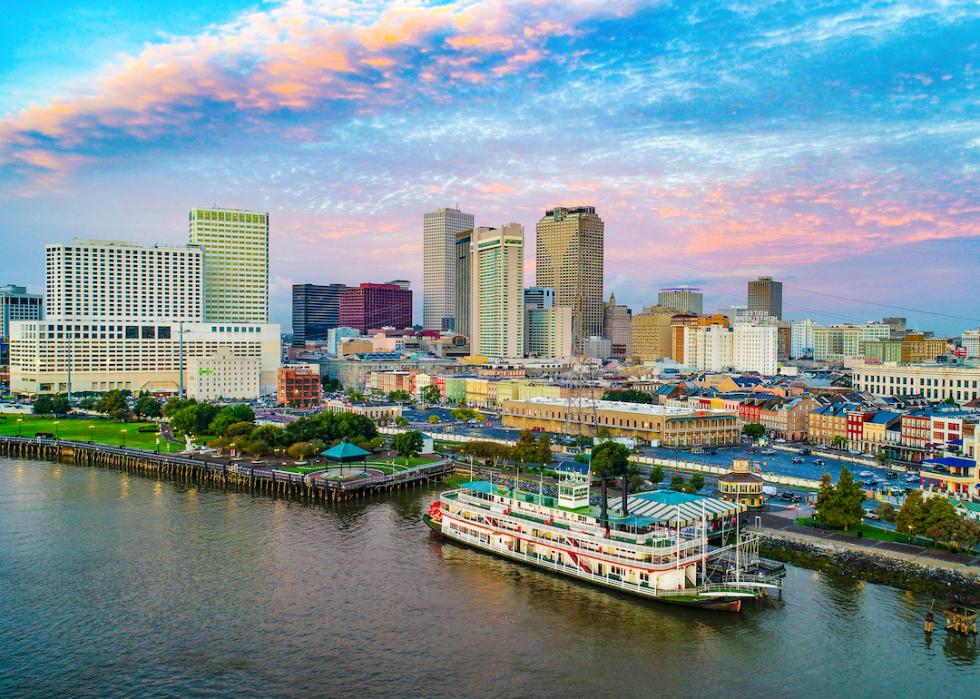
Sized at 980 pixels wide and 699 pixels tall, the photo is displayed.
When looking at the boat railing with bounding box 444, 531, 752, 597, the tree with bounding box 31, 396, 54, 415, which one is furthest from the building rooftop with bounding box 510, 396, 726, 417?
the tree with bounding box 31, 396, 54, 415

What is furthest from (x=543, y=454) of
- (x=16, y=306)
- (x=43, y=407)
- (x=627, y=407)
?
(x=16, y=306)

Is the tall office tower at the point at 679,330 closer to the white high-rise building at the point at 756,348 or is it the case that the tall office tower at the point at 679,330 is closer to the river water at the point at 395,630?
the white high-rise building at the point at 756,348

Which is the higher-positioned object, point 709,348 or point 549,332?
point 549,332

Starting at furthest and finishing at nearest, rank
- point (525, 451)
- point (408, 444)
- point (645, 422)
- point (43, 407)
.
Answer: point (43, 407), point (645, 422), point (408, 444), point (525, 451)

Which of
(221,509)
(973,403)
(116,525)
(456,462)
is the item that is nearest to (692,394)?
(973,403)

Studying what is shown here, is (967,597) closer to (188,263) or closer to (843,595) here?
(843,595)

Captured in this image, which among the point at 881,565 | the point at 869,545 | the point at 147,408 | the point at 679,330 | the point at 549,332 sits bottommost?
the point at 881,565

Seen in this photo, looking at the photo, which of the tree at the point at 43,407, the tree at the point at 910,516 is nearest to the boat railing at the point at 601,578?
the tree at the point at 910,516

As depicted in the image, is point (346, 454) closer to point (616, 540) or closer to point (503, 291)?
point (616, 540)
